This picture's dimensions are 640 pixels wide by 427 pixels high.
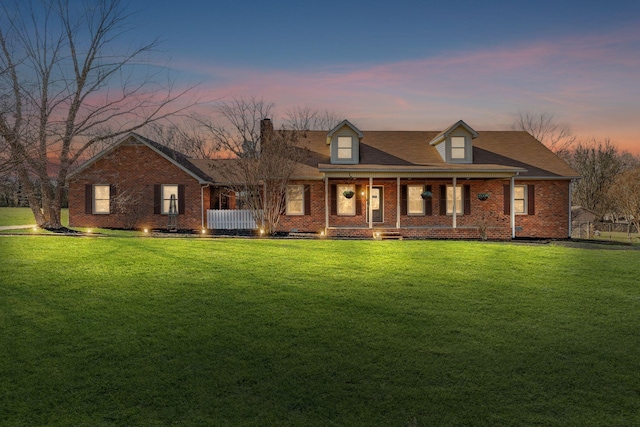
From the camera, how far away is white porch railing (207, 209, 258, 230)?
2048 cm

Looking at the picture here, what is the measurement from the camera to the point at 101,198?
70.6 feet

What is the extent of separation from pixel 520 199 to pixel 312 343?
19408 mm

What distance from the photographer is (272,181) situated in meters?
18.2

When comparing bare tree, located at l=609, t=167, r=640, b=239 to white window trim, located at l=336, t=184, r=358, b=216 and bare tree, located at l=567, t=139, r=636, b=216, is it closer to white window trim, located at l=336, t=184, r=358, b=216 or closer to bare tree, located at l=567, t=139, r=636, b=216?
bare tree, located at l=567, t=139, r=636, b=216

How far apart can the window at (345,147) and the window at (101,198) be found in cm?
1228

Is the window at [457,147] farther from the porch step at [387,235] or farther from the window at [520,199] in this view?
the porch step at [387,235]

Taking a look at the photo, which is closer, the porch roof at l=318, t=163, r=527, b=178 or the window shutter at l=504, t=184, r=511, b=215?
the porch roof at l=318, t=163, r=527, b=178

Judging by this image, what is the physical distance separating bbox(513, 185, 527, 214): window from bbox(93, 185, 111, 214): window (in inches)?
834

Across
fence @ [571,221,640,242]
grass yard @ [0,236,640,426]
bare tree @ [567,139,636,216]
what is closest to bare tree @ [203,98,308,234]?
grass yard @ [0,236,640,426]

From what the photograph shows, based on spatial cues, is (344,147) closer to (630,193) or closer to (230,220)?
(230,220)

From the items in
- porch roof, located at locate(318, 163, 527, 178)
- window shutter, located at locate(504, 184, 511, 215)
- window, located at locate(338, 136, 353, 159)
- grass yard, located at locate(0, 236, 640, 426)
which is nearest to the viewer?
grass yard, located at locate(0, 236, 640, 426)

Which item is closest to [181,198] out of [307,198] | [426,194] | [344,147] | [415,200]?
[307,198]

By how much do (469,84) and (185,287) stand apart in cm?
2081

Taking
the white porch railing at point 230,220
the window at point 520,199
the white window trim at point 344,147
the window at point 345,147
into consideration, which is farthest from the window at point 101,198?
the window at point 520,199
